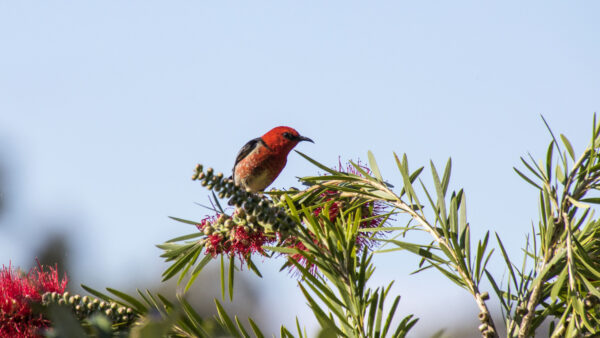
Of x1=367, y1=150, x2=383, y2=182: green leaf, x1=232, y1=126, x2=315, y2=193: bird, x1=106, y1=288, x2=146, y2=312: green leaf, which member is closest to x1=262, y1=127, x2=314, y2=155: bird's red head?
x1=232, y1=126, x2=315, y2=193: bird

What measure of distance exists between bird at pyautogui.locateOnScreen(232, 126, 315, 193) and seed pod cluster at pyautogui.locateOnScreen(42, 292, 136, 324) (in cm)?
236

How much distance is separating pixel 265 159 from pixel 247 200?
2.61m

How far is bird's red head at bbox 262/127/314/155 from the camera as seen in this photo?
13.2 feet

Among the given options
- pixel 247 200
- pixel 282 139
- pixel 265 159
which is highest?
pixel 282 139

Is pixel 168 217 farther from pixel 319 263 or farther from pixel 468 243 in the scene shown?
pixel 468 243

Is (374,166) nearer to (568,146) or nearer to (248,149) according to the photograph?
(568,146)

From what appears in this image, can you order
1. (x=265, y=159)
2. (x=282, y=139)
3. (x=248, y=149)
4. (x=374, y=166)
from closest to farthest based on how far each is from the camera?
(x=374, y=166) < (x=265, y=159) < (x=282, y=139) < (x=248, y=149)

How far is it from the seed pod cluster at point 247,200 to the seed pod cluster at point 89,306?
13.4 inches

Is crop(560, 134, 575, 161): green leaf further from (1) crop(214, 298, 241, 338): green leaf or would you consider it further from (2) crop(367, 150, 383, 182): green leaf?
(1) crop(214, 298, 241, 338): green leaf

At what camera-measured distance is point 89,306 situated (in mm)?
1368

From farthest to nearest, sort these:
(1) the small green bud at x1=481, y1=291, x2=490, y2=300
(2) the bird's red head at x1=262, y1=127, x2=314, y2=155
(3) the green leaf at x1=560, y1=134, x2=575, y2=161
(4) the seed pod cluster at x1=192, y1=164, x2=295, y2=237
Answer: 1. (2) the bird's red head at x1=262, y1=127, x2=314, y2=155
2. (3) the green leaf at x1=560, y1=134, x2=575, y2=161
3. (1) the small green bud at x1=481, y1=291, x2=490, y2=300
4. (4) the seed pod cluster at x1=192, y1=164, x2=295, y2=237

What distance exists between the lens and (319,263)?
1.48 metres

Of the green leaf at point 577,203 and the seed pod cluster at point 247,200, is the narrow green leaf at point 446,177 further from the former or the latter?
the seed pod cluster at point 247,200

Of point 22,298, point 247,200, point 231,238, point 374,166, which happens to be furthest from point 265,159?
point 247,200
